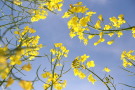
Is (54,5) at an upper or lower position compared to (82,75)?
upper

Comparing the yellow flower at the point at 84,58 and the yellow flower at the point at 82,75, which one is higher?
the yellow flower at the point at 84,58


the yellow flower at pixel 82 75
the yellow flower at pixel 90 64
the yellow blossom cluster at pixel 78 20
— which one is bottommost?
the yellow flower at pixel 82 75

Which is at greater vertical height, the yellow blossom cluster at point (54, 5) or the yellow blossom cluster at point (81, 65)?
the yellow blossom cluster at point (54, 5)

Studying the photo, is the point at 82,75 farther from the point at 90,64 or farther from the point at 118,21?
the point at 118,21

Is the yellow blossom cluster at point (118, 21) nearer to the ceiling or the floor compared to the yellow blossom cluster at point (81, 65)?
nearer to the ceiling

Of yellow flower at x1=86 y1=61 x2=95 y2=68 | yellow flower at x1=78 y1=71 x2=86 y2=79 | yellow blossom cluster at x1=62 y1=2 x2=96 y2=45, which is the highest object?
yellow blossom cluster at x1=62 y1=2 x2=96 y2=45

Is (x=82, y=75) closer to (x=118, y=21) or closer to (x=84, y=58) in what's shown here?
(x=84, y=58)

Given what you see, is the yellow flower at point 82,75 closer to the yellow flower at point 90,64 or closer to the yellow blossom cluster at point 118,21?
the yellow flower at point 90,64

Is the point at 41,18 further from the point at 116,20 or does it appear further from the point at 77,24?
the point at 116,20

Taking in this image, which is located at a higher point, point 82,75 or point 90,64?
point 90,64

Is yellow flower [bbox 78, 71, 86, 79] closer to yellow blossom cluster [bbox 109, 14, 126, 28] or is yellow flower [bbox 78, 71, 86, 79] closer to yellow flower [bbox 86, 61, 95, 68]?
yellow flower [bbox 86, 61, 95, 68]

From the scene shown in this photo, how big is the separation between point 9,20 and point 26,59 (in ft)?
2.07

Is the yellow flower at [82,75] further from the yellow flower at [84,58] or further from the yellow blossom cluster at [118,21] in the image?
the yellow blossom cluster at [118,21]

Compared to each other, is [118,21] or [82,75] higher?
[118,21]
